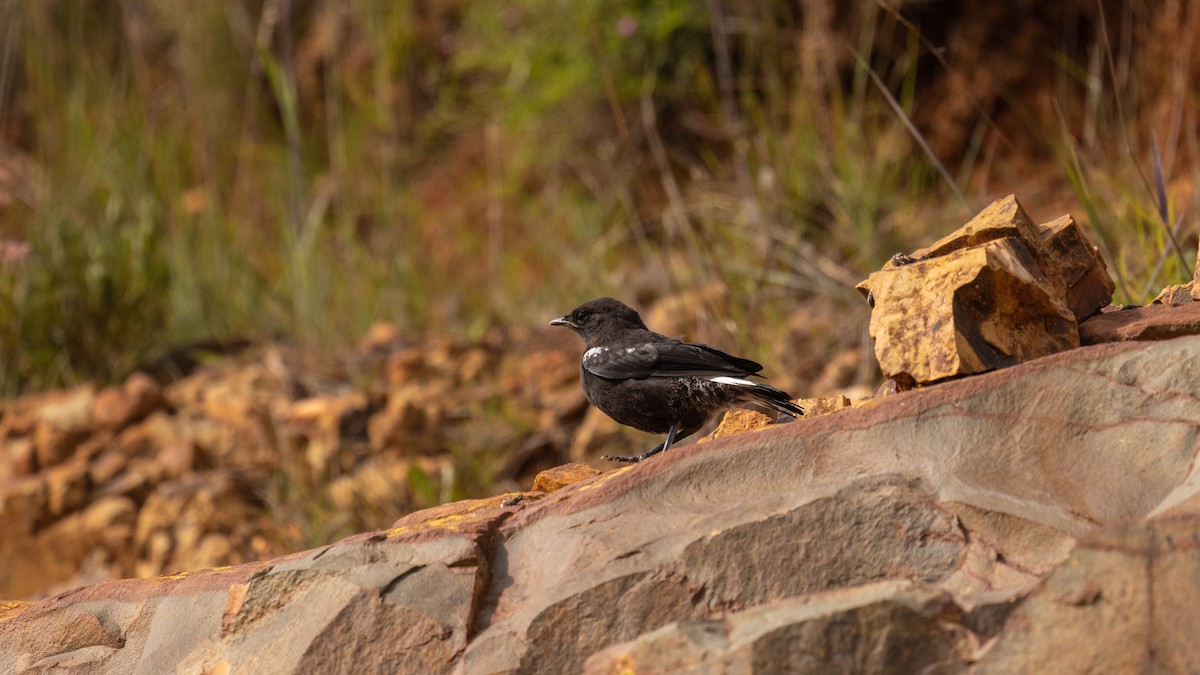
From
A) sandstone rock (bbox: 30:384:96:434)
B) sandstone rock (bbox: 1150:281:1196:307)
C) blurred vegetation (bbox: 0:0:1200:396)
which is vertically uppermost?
sandstone rock (bbox: 1150:281:1196:307)

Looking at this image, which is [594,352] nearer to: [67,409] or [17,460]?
[17,460]

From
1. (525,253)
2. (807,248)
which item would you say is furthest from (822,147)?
(525,253)

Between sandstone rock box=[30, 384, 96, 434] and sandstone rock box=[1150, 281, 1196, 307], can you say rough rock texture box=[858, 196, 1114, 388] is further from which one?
sandstone rock box=[30, 384, 96, 434]

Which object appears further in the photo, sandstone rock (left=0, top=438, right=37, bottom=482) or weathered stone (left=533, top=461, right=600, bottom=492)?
sandstone rock (left=0, top=438, right=37, bottom=482)

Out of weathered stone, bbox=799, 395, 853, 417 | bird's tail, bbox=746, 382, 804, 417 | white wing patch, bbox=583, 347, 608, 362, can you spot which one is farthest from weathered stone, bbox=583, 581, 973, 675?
white wing patch, bbox=583, 347, 608, 362

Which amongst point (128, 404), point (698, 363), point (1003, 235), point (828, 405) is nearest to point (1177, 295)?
point (1003, 235)

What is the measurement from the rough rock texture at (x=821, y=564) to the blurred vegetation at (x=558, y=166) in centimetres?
260

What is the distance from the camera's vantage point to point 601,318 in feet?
15.2

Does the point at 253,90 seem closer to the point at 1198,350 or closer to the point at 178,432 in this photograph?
the point at 178,432

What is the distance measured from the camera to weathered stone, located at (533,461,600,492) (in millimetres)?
3262

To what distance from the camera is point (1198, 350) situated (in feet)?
8.65

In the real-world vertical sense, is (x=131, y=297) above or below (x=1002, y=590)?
below

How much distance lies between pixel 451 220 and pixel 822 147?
4038 mm

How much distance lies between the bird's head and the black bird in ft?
0.67
